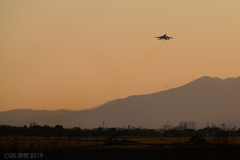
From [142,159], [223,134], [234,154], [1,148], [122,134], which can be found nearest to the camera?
[142,159]

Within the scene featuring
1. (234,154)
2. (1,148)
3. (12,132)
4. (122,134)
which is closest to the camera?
(1,148)

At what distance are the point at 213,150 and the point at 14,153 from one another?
35772mm

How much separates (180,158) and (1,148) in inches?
1152

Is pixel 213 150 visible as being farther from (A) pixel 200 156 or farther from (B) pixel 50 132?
(B) pixel 50 132

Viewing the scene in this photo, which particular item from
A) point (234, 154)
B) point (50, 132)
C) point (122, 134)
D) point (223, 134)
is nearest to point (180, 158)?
point (234, 154)

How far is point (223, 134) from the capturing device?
390ft

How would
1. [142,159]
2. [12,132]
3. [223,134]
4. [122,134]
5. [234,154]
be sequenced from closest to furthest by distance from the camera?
[142,159] < [234,154] < [223,134] < [12,132] < [122,134]

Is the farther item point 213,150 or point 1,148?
point 213,150

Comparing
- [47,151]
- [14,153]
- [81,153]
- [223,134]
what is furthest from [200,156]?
[223,134]

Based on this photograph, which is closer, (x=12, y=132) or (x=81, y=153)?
(x=81, y=153)

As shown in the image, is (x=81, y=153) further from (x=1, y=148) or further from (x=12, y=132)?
(x=12, y=132)

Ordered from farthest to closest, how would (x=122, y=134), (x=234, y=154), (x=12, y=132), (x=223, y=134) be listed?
1. (x=122, y=134)
2. (x=12, y=132)
3. (x=223, y=134)
4. (x=234, y=154)

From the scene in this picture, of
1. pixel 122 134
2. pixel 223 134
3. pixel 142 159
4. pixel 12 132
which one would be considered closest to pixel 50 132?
pixel 12 132

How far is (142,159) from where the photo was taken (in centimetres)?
5972
